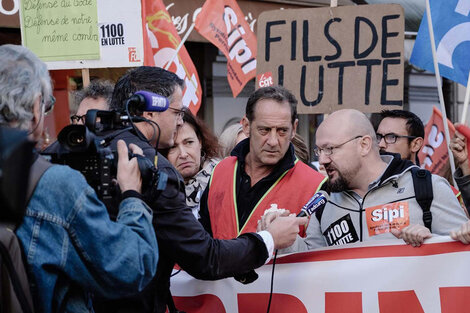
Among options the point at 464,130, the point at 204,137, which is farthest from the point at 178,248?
the point at 204,137

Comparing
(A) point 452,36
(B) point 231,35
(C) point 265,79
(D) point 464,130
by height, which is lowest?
(D) point 464,130

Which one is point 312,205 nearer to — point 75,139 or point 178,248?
point 178,248

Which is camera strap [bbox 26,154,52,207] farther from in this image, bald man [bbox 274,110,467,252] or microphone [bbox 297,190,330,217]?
bald man [bbox 274,110,467,252]

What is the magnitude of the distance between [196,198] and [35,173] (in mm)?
2633

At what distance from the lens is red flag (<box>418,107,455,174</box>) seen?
236 inches

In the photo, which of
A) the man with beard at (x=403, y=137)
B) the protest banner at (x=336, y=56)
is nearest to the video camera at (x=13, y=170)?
the protest banner at (x=336, y=56)

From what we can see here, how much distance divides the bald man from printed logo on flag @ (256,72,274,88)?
154cm

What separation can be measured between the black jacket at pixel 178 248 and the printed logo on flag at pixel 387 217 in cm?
81

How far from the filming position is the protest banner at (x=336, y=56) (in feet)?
15.7

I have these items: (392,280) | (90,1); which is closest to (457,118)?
(90,1)

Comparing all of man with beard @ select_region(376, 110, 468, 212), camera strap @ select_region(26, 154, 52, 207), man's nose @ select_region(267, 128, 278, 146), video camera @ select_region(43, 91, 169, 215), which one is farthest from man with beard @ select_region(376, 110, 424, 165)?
camera strap @ select_region(26, 154, 52, 207)

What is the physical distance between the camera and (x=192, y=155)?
465 cm

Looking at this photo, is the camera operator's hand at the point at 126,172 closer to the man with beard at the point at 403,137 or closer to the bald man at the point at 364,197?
the bald man at the point at 364,197

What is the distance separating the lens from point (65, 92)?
8328mm
